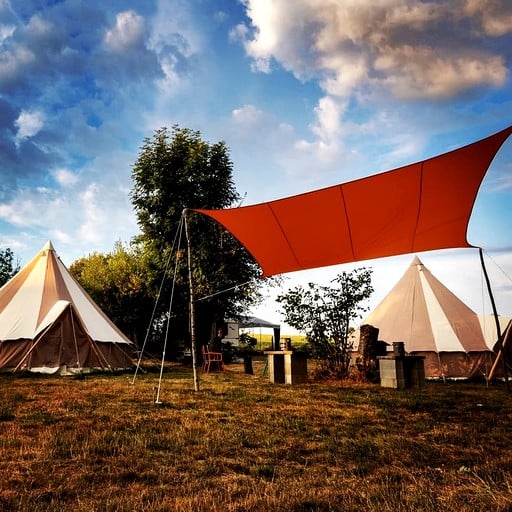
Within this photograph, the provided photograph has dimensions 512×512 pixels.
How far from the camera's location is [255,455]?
286 cm

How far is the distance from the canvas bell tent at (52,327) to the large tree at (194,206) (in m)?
3.06

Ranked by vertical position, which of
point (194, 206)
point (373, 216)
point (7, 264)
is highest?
point (7, 264)

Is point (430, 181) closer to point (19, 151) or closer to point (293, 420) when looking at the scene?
point (293, 420)

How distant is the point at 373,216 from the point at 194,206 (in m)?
9.91

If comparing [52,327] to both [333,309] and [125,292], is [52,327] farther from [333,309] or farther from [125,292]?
[125,292]

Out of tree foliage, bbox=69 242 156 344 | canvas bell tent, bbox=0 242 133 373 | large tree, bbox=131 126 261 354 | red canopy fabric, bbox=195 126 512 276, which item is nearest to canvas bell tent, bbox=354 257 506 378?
red canopy fabric, bbox=195 126 512 276

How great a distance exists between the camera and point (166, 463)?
267 cm

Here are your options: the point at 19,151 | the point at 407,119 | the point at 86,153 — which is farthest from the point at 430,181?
the point at 19,151

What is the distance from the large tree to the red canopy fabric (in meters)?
7.28

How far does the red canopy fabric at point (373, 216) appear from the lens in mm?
4492

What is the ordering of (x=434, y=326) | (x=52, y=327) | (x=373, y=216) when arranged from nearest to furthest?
1. (x=373, y=216)
2. (x=434, y=326)
3. (x=52, y=327)

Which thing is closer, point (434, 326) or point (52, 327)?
point (434, 326)

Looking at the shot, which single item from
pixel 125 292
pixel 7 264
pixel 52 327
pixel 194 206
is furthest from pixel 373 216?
pixel 7 264

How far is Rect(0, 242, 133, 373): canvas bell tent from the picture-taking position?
32.8ft
